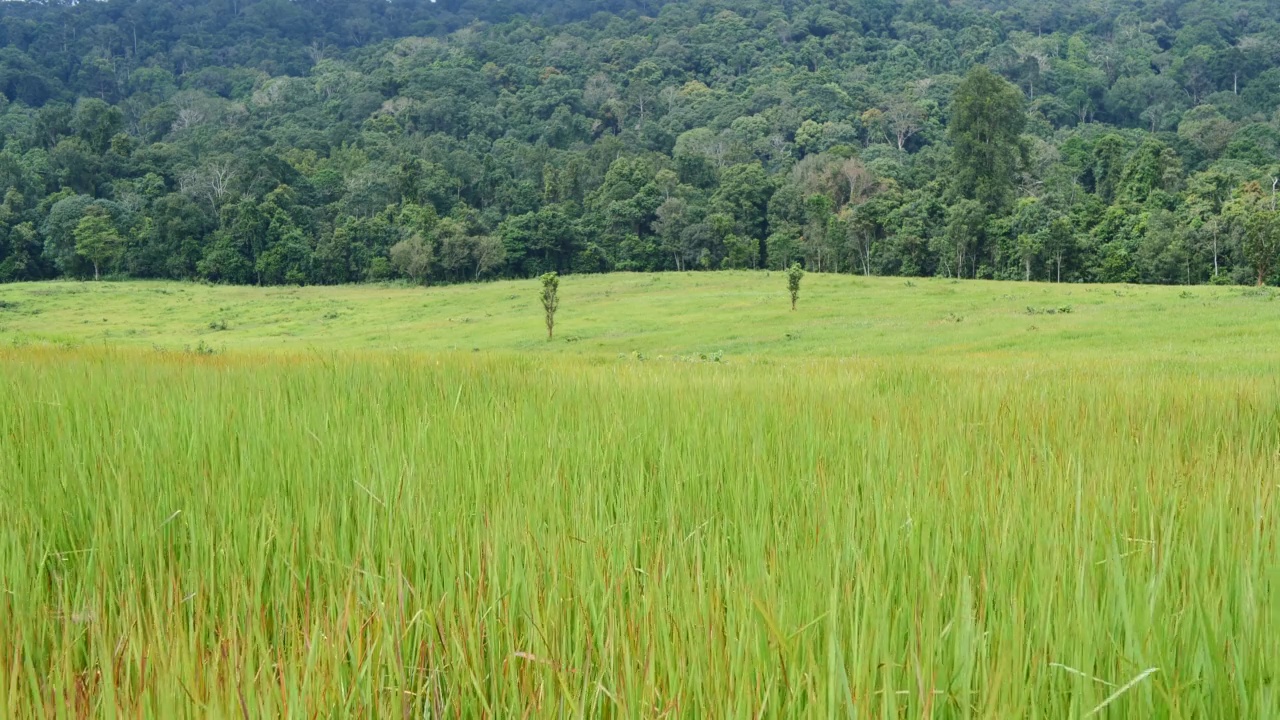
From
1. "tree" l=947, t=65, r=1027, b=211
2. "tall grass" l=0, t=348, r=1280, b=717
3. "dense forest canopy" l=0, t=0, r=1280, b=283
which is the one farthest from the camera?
"tree" l=947, t=65, r=1027, b=211

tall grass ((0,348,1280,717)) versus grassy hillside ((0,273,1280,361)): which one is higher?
tall grass ((0,348,1280,717))

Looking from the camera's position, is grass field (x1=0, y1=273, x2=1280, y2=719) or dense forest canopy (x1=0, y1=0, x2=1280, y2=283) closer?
grass field (x1=0, y1=273, x2=1280, y2=719)

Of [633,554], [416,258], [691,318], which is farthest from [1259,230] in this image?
[633,554]

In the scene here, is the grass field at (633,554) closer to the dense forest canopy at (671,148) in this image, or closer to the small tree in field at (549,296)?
the small tree in field at (549,296)

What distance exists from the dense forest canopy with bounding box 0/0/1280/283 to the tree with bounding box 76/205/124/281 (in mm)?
275

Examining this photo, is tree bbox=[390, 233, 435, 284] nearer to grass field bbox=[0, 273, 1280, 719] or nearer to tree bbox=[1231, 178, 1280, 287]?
tree bbox=[1231, 178, 1280, 287]

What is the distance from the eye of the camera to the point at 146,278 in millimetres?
70875

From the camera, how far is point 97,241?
68.4 metres

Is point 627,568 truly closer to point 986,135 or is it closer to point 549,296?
point 549,296

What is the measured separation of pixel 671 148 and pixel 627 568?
403 feet

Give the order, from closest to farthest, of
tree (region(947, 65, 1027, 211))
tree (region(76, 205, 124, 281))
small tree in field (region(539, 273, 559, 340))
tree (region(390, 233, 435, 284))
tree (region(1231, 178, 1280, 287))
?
small tree in field (region(539, 273, 559, 340)) → tree (region(1231, 178, 1280, 287)) → tree (region(390, 233, 435, 284)) → tree (region(76, 205, 124, 281)) → tree (region(947, 65, 1027, 211))

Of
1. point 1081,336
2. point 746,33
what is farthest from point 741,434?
point 746,33

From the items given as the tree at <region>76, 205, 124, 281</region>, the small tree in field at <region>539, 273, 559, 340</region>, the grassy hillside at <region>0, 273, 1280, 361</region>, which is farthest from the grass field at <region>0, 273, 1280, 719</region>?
the tree at <region>76, 205, 124, 281</region>

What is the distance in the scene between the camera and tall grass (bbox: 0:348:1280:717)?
3.36 ft
